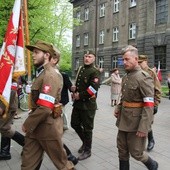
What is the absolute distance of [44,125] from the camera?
13.1 ft

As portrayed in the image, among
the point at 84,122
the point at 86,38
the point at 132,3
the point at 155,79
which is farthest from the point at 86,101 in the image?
the point at 86,38

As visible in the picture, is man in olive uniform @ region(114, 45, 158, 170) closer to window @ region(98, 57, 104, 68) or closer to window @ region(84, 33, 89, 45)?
window @ region(98, 57, 104, 68)

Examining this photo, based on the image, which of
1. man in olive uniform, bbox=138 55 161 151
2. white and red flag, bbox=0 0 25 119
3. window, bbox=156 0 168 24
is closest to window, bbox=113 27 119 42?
window, bbox=156 0 168 24

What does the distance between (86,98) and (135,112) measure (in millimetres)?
1494

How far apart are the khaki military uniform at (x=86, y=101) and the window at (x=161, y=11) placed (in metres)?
23.2

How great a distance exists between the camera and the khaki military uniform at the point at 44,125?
379 cm

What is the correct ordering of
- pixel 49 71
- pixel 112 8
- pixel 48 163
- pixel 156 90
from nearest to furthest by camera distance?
pixel 49 71, pixel 48 163, pixel 156 90, pixel 112 8

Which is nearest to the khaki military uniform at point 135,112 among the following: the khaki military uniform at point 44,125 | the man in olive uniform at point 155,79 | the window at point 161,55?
the khaki military uniform at point 44,125

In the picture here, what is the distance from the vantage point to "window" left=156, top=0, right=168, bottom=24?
27562 mm

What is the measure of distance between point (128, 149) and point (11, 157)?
2.29 metres

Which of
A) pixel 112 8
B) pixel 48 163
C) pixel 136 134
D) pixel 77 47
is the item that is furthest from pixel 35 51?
pixel 77 47

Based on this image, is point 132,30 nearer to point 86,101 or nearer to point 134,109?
point 86,101

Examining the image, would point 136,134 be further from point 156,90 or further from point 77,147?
point 77,147

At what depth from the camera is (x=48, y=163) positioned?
5.51 m
